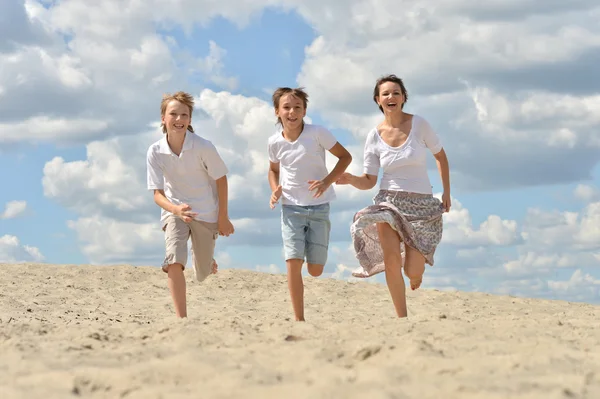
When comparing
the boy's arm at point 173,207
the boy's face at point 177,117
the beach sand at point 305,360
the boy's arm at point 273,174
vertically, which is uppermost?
the boy's face at point 177,117

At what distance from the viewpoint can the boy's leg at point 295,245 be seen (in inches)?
256

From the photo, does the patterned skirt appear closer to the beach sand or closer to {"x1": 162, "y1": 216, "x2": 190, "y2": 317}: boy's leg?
the beach sand

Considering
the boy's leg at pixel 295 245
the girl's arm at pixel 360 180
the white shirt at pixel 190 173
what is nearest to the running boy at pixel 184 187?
the white shirt at pixel 190 173

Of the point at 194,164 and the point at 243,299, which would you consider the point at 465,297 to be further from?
the point at 194,164

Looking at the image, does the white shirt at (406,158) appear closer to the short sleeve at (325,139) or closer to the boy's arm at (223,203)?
the short sleeve at (325,139)

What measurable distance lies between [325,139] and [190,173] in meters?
1.21

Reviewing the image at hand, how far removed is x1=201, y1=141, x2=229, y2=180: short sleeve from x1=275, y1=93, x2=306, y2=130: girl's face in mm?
663

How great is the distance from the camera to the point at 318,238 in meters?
6.57

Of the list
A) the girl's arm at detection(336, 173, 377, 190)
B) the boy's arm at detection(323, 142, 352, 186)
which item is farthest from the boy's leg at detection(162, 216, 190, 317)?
the girl's arm at detection(336, 173, 377, 190)

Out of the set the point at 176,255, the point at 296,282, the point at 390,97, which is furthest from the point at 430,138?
the point at 176,255

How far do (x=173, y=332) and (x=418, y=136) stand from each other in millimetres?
2741

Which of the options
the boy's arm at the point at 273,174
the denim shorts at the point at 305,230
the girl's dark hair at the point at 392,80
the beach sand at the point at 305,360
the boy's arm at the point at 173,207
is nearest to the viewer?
Answer: the beach sand at the point at 305,360

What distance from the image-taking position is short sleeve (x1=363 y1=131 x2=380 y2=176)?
21.5ft

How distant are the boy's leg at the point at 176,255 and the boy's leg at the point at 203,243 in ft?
0.27
